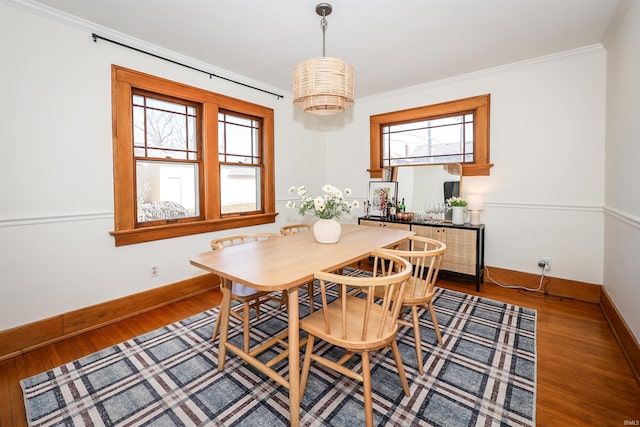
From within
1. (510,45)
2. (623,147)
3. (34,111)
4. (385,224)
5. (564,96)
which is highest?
(510,45)

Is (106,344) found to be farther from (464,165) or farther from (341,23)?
(464,165)

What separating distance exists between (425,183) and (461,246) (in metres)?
1.02

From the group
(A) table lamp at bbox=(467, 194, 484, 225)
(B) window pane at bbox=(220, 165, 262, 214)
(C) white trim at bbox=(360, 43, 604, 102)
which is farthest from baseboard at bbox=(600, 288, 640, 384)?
(B) window pane at bbox=(220, 165, 262, 214)

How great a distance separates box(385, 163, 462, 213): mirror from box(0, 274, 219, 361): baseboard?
9.42 feet

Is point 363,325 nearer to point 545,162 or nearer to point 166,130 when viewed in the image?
point 166,130

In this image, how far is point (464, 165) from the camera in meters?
3.74

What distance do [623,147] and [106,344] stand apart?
4.38 metres

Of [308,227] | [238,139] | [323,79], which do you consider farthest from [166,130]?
[323,79]

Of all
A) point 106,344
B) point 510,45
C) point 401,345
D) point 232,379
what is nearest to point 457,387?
point 401,345

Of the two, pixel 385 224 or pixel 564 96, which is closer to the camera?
pixel 564 96

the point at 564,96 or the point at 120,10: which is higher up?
the point at 120,10

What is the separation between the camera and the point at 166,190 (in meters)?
3.14

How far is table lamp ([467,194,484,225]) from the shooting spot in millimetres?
3533

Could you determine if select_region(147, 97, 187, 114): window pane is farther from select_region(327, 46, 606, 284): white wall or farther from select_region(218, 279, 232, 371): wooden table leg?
select_region(327, 46, 606, 284): white wall
